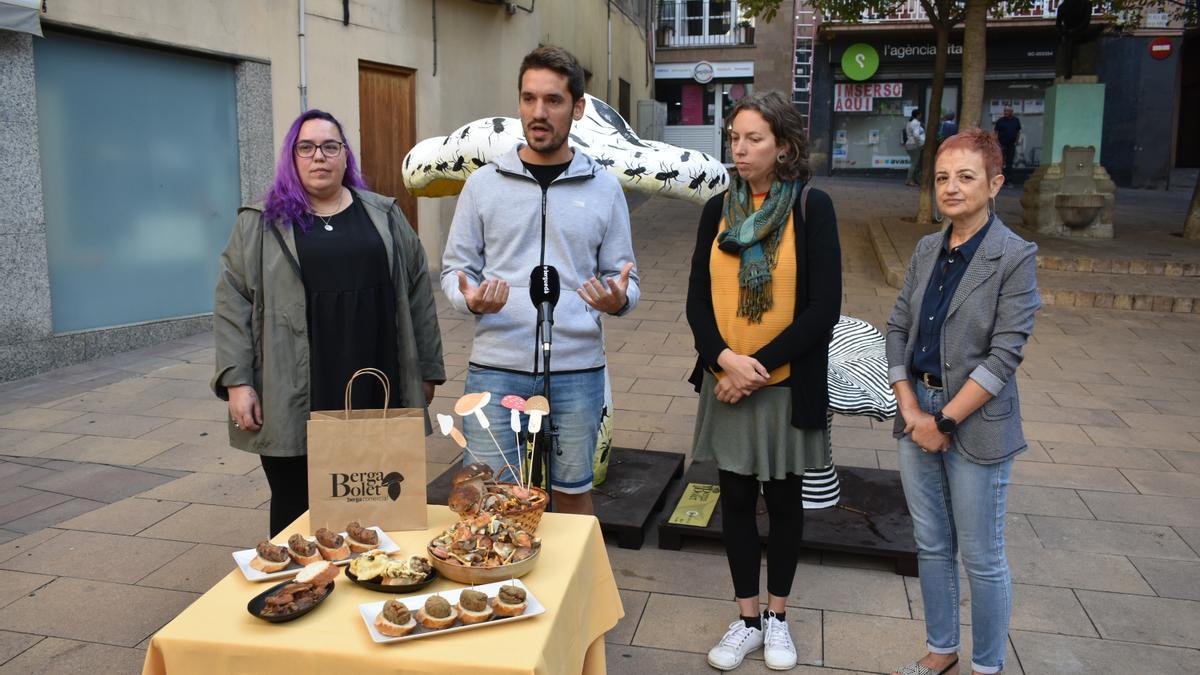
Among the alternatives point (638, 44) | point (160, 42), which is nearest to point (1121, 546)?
point (160, 42)

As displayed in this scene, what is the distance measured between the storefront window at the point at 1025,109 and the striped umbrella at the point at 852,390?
895 inches

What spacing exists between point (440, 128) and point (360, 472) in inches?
422

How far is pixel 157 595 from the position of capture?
3861 mm

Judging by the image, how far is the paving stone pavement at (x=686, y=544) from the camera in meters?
3.52

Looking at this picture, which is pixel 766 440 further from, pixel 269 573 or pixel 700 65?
pixel 700 65

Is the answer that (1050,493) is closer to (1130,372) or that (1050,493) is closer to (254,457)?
(1130,372)

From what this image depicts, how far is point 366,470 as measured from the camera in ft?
8.28

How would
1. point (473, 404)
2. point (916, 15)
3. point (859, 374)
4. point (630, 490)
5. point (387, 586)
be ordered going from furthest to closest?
1. point (916, 15)
2. point (630, 490)
3. point (859, 374)
4. point (473, 404)
5. point (387, 586)

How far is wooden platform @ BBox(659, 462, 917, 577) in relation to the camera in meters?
4.10

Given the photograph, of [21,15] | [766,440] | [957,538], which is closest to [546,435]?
[766,440]

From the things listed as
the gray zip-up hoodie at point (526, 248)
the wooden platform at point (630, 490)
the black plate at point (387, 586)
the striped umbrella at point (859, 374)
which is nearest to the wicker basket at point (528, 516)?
the black plate at point (387, 586)

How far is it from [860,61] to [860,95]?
0.92 m

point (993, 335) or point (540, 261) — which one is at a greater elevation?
point (540, 261)

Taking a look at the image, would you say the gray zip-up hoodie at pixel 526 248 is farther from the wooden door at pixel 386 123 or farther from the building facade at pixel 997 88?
the building facade at pixel 997 88
